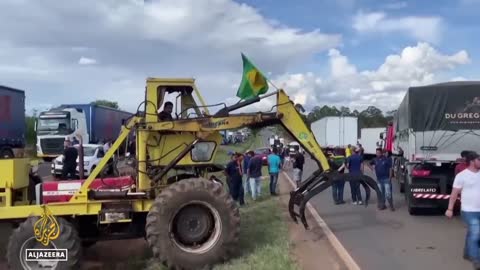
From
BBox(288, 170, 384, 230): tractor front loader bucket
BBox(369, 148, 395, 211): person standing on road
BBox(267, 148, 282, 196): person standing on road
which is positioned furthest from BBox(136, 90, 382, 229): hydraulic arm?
BBox(267, 148, 282, 196): person standing on road

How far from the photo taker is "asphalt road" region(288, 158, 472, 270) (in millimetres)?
9602

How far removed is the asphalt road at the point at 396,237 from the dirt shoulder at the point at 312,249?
351mm

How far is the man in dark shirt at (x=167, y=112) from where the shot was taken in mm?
9734

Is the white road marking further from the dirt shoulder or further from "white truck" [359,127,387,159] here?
"white truck" [359,127,387,159]

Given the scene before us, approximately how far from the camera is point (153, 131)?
9.57 m

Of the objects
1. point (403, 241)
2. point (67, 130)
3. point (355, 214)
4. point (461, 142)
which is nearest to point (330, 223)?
point (355, 214)

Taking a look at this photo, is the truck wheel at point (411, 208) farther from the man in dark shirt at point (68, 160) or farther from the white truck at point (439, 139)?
the man in dark shirt at point (68, 160)

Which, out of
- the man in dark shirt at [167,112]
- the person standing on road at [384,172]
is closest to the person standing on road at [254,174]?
the person standing on road at [384,172]

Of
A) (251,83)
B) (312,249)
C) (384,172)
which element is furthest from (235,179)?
(251,83)

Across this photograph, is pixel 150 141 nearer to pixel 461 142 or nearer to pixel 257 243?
pixel 257 243

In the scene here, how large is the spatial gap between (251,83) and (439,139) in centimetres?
681

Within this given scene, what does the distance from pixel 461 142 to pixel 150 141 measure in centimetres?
853

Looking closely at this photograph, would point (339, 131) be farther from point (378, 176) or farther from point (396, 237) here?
point (396, 237)

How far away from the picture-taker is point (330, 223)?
1413 cm
